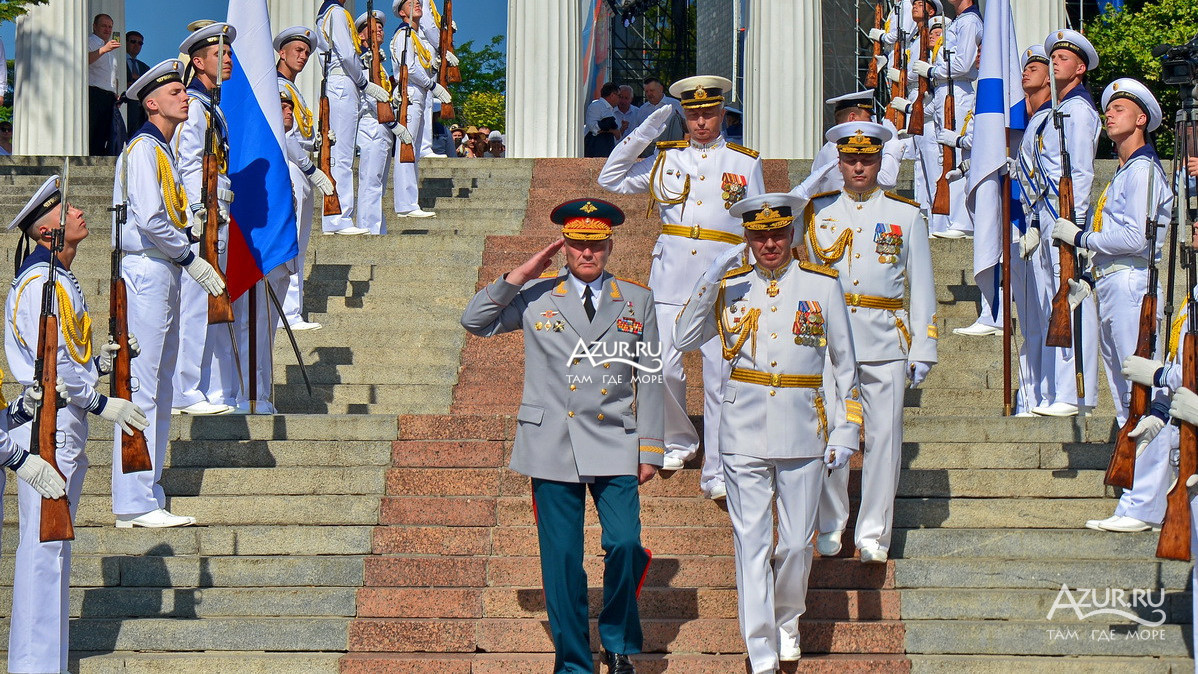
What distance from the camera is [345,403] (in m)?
12.3

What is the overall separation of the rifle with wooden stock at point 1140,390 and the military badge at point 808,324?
1.64 m

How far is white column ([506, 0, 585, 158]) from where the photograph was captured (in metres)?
20.3

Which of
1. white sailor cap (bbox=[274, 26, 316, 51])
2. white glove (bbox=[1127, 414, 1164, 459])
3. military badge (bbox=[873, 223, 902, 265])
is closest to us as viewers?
white glove (bbox=[1127, 414, 1164, 459])

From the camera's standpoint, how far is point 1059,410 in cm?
1138

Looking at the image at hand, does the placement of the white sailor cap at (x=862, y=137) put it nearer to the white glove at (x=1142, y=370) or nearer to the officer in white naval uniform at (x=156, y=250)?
the white glove at (x=1142, y=370)

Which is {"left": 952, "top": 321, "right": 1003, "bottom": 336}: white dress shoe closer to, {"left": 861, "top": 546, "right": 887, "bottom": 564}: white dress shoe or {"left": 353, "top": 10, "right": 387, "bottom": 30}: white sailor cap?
{"left": 861, "top": 546, "right": 887, "bottom": 564}: white dress shoe

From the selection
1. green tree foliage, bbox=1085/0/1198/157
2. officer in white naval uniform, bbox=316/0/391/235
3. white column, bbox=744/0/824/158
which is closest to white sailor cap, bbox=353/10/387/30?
officer in white naval uniform, bbox=316/0/391/235

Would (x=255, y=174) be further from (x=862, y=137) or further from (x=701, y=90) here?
(x=862, y=137)

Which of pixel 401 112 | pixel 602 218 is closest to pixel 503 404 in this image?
pixel 602 218

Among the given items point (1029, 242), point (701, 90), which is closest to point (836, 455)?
point (701, 90)

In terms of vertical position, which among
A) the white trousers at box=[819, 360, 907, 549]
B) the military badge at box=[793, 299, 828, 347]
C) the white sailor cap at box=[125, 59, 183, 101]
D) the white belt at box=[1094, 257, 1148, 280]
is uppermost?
the white sailor cap at box=[125, 59, 183, 101]

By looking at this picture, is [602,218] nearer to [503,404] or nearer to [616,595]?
[616,595]

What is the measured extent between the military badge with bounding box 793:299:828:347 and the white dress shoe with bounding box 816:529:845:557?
1306 mm

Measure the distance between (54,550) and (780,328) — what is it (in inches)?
150
